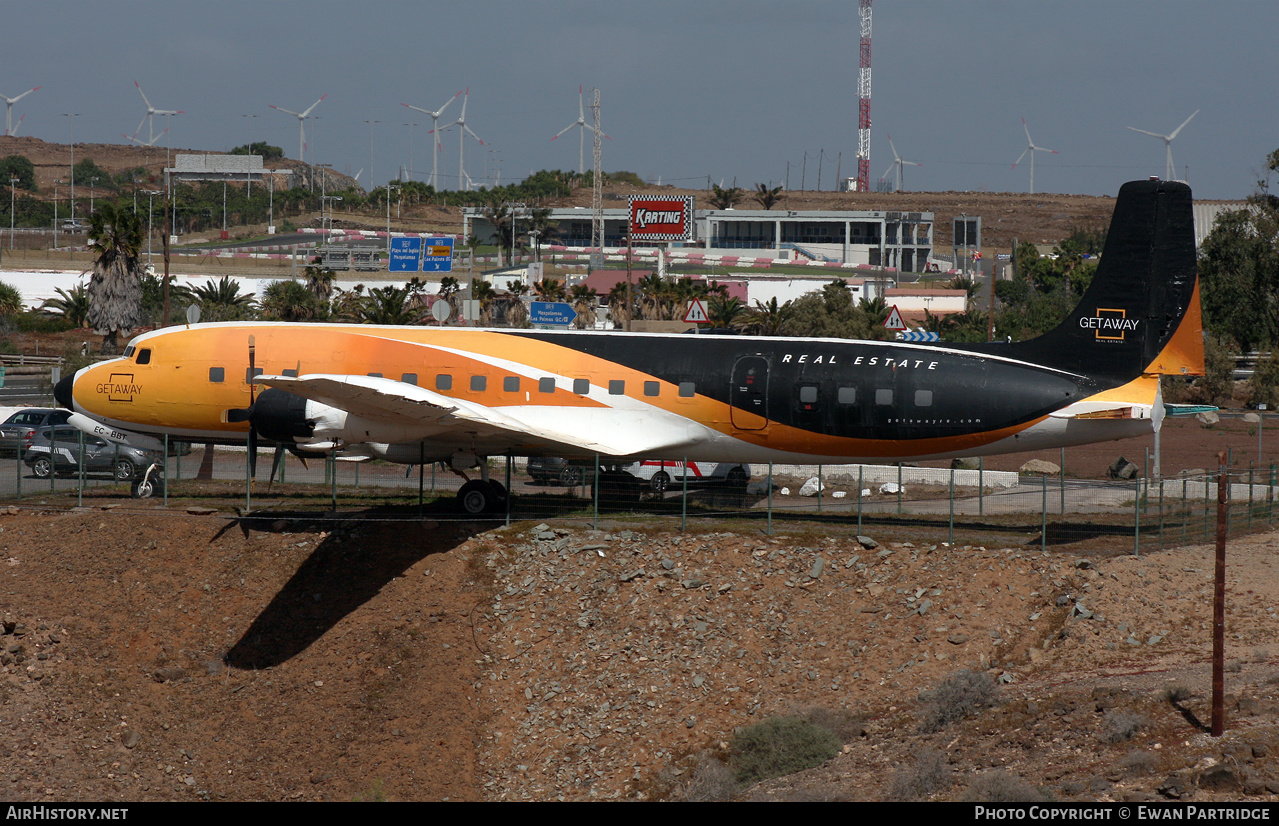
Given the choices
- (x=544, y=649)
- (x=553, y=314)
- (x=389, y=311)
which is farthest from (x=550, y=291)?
(x=544, y=649)

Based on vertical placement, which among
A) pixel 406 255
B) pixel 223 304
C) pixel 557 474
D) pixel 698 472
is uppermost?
pixel 406 255

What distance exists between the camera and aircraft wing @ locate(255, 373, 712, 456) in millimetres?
22219

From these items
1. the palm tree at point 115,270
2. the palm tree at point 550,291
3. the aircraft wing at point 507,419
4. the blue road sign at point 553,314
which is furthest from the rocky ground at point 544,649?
the palm tree at point 550,291

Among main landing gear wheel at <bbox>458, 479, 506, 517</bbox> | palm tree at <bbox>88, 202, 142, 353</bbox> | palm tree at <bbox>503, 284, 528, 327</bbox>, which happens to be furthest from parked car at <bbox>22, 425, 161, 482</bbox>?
palm tree at <bbox>503, 284, 528, 327</bbox>

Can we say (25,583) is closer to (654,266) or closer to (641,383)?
(641,383)

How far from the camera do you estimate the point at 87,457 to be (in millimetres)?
35750

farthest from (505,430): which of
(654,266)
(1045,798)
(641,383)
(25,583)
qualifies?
(654,266)

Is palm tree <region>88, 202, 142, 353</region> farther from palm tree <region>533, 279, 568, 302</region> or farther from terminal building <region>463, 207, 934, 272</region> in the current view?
terminal building <region>463, 207, 934, 272</region>

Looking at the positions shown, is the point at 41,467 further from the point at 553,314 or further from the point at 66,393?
the point at 553,314

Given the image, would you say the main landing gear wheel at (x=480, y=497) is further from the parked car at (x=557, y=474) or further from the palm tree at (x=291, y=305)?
the palm tree at (x=291, y=305)

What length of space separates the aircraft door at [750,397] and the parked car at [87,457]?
64.8 ft

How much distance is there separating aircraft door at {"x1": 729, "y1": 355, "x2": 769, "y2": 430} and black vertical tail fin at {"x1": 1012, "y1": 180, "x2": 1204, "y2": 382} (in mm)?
6649

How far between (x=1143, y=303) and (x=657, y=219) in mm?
66979

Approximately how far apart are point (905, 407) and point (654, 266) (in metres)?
108
